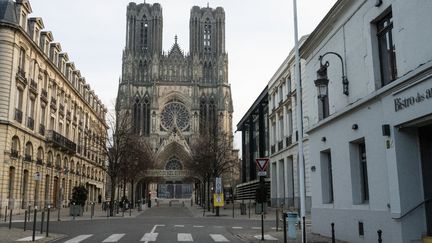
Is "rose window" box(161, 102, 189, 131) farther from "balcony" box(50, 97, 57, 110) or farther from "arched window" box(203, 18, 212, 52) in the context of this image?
"balcony" box(50, 97, 57, 110)

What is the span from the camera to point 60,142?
4781 cm

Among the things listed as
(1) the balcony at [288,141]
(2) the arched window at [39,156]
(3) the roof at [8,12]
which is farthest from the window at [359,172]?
(2) the arched window at [39,156]

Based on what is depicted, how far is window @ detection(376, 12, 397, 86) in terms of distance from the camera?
12.8 meters

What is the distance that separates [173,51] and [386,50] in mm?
92070

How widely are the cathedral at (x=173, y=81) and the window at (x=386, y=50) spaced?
73939 millimetres

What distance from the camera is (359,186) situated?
14656mm

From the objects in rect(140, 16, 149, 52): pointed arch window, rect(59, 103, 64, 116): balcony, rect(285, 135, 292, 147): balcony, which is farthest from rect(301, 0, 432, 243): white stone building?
rect(140, 16, 149, 52): pointed arch window

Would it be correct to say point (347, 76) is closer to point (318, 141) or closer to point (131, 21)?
point (318, 141)

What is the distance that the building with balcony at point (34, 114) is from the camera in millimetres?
34469

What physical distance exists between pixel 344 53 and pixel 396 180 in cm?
577

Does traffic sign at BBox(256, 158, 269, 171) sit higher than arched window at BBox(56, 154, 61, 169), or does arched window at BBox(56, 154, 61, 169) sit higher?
arched window at BBox(56, 154, 61, 169)

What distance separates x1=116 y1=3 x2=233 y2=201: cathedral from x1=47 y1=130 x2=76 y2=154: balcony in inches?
1342

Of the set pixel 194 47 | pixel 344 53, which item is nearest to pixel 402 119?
pixel 344 53

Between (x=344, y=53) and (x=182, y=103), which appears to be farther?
(x=182, y=103)
